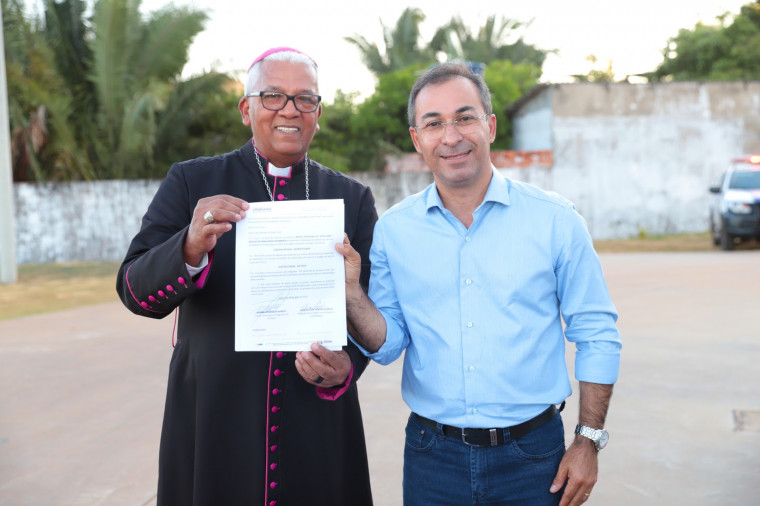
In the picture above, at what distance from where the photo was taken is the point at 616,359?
2.40m

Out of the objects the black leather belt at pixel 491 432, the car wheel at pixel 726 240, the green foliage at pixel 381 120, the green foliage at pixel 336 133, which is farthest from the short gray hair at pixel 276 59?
the green foliage at pixel 381 120

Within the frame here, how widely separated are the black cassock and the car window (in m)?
16.3

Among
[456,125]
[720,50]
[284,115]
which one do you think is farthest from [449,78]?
[720,50]

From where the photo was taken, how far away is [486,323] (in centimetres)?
244

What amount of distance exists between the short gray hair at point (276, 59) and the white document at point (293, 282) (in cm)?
63

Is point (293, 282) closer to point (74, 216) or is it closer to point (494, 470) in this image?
point (494, 470)

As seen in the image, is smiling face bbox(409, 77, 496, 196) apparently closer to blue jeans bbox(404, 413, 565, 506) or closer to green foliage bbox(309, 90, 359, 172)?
blue jeans bbox(404, 413, 565, 506)

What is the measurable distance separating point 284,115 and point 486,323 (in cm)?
100

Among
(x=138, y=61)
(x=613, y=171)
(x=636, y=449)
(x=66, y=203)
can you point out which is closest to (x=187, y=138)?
(x=138, y=61)

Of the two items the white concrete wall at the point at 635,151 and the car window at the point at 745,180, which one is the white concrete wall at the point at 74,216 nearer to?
the white concrete wall at the point at 635,151

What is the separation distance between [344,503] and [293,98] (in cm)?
148

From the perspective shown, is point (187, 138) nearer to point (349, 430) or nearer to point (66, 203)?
point (66, 203)

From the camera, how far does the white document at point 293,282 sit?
2.39 meters

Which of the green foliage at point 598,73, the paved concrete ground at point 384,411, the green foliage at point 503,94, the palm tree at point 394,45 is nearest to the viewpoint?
the paved concrete ground at point 384,411
